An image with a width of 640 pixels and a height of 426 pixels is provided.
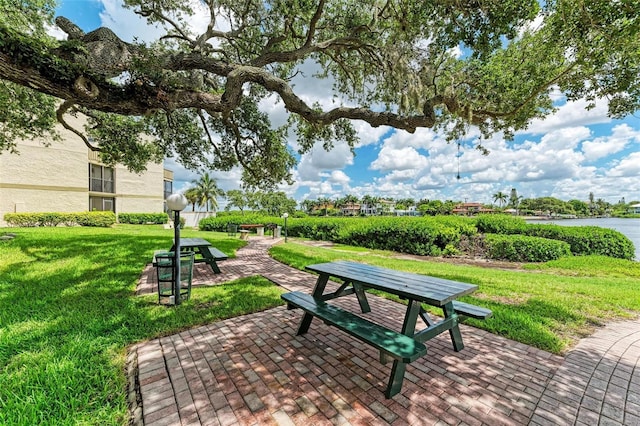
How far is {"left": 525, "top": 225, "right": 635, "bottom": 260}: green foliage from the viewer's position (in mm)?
11641

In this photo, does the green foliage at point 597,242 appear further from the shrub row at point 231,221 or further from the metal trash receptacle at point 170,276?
the shrub row at point 231,221

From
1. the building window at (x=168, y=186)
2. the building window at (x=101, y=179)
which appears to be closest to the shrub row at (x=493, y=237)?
the building window at (x=101, y=179)

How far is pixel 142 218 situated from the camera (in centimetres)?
2623

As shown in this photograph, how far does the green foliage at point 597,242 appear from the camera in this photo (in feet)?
38.2

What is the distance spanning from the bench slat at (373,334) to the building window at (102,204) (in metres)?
29.1

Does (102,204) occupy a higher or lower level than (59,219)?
higher

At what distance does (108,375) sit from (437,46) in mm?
7121

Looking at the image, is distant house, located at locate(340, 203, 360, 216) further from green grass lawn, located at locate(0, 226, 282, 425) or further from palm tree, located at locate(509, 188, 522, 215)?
green grass lawn, located at locate(0, 226, 282, 425)

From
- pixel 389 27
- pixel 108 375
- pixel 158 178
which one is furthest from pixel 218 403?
pixel 158 178

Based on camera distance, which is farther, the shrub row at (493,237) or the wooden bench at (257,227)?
the wooden bench at (257,227)

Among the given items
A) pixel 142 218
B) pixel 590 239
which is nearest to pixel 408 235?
pixel 590 239

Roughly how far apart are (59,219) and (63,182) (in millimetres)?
3732

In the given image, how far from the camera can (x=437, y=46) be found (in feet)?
17.0

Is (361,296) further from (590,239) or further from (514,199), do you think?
(514,199)
